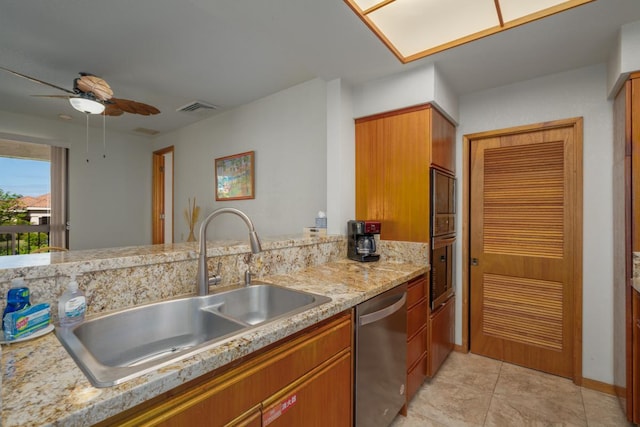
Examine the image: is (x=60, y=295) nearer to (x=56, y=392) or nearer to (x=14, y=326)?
(x=14, y=326)

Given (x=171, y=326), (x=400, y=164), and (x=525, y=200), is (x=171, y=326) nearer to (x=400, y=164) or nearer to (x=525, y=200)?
(x=400, y=164)

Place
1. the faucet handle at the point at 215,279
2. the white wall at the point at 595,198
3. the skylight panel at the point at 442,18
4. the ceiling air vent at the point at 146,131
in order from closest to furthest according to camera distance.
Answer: the faucet handle at the point at 215,279 → the skylight panel at the point at 442,18 → the white wall at the point at 595,198 → the ceiling air vent at the point at 146,131

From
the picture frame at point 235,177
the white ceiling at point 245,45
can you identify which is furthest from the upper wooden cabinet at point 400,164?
the picture frame at point 235,177

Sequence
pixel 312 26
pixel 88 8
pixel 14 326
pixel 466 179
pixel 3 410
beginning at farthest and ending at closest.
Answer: pixel 466 179 < pixel 88 8 < pixel 312 26 < pixel 14 326 < pixel 3 410

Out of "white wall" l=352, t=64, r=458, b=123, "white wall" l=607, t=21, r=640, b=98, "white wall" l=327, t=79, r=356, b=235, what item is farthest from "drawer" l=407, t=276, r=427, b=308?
"white wall" l=607, t=21, r=640, b=98

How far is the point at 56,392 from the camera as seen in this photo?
64 centimetres

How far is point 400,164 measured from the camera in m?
2.33

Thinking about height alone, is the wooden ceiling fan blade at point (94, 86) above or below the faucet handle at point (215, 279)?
above

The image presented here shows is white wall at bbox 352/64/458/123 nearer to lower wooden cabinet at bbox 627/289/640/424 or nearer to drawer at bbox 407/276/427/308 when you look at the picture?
drawer at bbox 407/276/427/308

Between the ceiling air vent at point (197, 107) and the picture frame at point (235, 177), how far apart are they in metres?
0.61

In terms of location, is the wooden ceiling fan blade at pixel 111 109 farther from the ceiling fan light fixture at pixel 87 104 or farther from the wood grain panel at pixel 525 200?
the wood grain panel at pixel 525 200

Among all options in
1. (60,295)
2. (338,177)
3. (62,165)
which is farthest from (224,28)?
(62,165)

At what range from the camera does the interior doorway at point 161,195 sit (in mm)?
5113

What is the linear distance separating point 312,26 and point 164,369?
1854 millimetres
